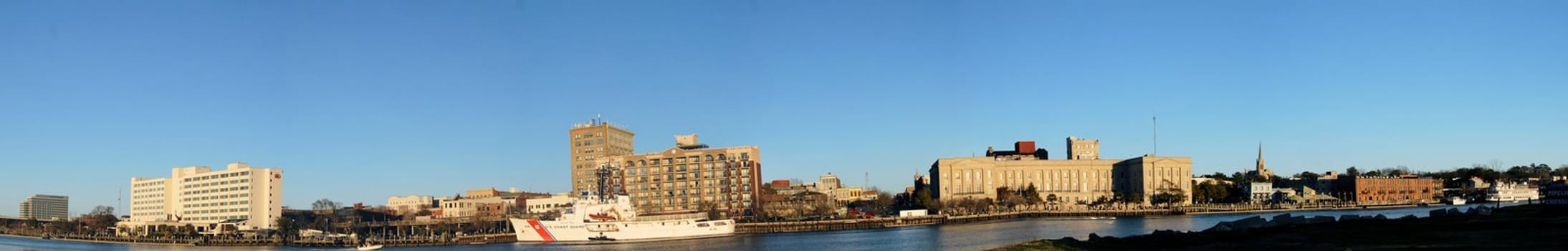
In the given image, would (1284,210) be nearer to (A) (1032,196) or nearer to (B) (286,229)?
(A) (1032,196)

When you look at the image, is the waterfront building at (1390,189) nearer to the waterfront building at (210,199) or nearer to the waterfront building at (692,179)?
the waterfront building at (692,179)

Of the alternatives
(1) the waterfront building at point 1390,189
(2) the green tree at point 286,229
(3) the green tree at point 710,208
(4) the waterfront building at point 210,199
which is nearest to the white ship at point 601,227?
(3) the green tree at point 710,208

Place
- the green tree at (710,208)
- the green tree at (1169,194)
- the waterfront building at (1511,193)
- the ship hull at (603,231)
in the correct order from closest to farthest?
the ship hull at (603,231)
the green tree at (710,208)
the green tree at (1169,194)
the waterfront building at (1511,193)

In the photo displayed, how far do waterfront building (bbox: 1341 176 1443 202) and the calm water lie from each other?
221 feet

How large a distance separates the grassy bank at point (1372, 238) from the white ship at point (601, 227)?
6098cm

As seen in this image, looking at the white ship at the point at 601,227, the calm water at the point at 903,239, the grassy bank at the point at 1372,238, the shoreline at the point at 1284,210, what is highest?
the grassy bank at the point at 1372,238

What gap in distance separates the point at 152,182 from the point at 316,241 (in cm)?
6334

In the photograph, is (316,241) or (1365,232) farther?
(316,241)

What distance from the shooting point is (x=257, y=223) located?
150875mm

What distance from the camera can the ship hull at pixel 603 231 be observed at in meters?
104

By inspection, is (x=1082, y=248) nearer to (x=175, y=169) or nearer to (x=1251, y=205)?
(x=1251, y=205)

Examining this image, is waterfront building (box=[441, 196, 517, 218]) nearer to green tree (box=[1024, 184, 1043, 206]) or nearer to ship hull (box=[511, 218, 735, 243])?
ship hull (box=[511, 218, 735, 243])

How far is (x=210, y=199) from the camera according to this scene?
15775 centimetres

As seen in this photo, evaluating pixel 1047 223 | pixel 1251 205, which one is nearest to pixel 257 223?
pixel 1047 223
